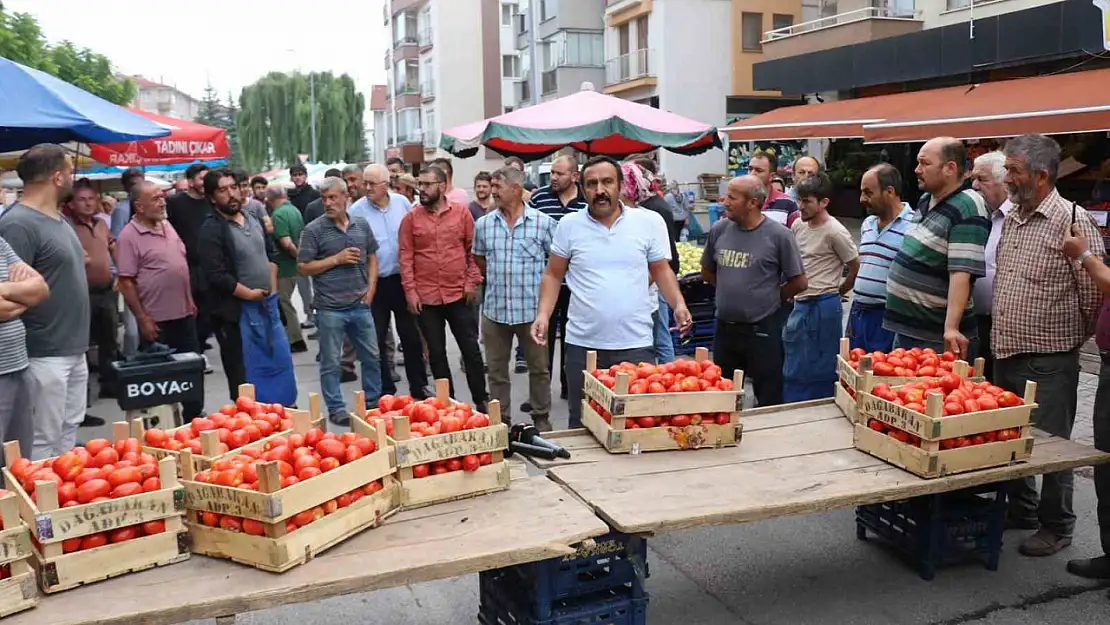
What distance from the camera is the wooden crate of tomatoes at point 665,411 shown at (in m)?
4.10

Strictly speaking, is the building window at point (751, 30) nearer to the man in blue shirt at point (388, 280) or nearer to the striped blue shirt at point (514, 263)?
the man in blue shirt at point (388, 280)

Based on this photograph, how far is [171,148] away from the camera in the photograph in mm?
11742

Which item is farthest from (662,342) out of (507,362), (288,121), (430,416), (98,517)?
(288,121)

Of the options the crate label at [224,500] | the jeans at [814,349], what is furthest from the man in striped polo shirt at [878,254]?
the crate label at [224,500]

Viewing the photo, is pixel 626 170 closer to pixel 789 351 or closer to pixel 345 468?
pixel 789 351

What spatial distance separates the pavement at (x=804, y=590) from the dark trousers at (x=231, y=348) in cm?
307

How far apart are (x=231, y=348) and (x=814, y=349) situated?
14.4 ft

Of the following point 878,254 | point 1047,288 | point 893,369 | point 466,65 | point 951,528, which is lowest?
point 951,528

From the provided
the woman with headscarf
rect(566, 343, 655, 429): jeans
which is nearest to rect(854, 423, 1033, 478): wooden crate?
rect(566, 343, 655, 429): jeans

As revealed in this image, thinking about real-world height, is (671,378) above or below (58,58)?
below

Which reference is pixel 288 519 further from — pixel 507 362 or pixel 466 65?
pixel 466 65

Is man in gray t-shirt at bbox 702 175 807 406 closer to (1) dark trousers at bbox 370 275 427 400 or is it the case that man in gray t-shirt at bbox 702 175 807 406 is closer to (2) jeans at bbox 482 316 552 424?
(2) jeans at bbox 482 316 552 424

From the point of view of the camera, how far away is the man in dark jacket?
6.76m

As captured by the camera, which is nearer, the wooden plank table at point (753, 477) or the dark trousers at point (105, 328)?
the wooden plank table at point (753, 477)
